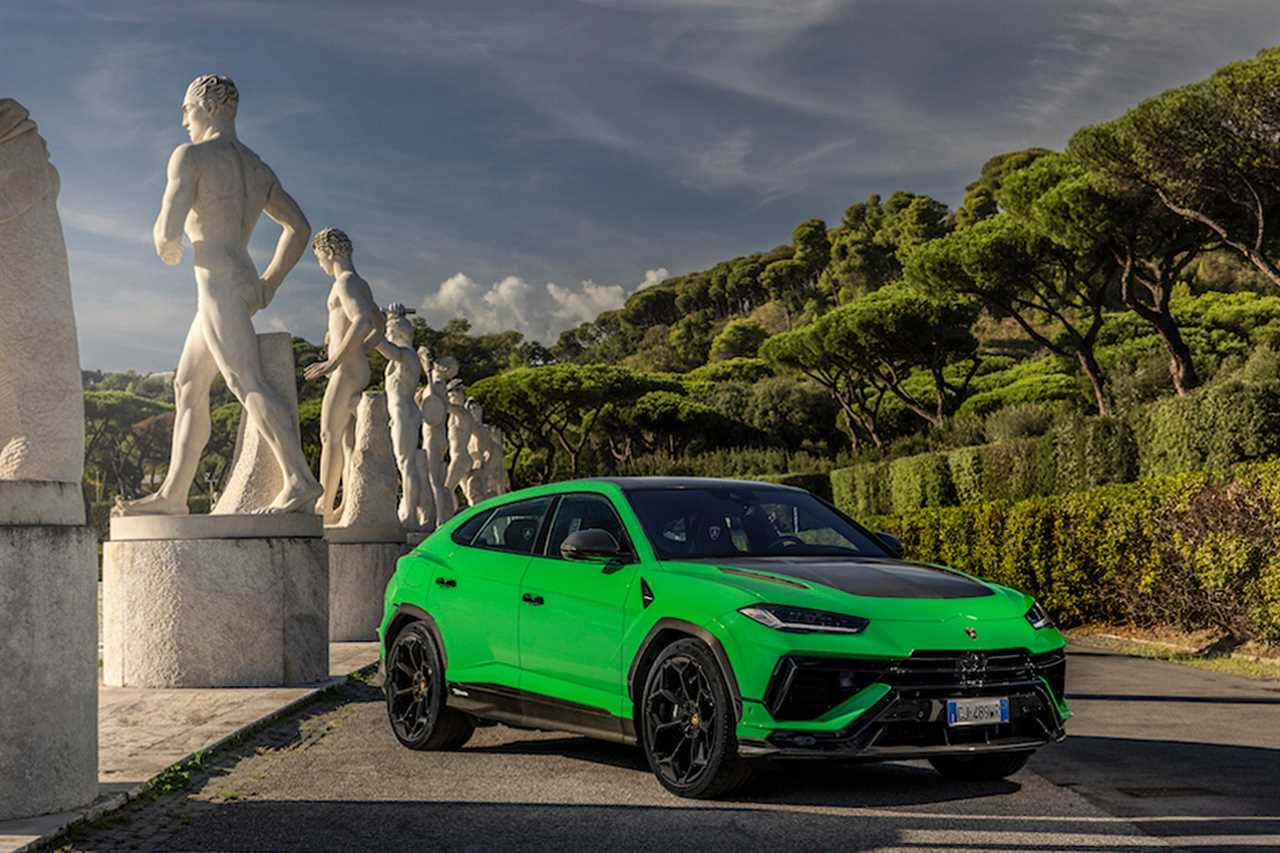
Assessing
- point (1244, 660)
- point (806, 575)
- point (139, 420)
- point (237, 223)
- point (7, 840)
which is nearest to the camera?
point (7, 840)

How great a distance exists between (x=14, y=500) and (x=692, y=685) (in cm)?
281

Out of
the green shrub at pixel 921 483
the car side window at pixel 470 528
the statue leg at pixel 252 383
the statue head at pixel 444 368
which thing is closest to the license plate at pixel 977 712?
the car side window at pixel 470 528

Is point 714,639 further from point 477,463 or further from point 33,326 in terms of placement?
point 477,463

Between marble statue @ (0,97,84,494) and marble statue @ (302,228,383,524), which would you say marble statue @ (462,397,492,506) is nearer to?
marble statue @ (302,228,383,524)

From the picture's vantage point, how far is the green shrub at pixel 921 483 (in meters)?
32.9

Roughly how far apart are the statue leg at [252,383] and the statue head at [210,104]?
1271 mm

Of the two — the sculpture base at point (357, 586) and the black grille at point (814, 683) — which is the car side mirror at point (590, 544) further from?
the sculpture base at point (357, 586)

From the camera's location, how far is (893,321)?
185ft

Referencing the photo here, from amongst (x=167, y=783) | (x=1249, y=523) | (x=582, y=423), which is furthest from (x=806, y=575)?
(x=582, y=423)

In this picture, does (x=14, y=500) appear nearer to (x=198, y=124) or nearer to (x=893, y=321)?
(x=198, y=124)

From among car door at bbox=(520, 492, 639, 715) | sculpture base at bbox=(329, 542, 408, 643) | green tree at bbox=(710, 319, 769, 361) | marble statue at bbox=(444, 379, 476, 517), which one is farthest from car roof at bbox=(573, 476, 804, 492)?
green tree at bbox=(710, 319, 769, 361)

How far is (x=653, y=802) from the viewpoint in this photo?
6.34m

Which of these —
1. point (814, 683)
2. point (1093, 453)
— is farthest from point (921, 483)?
point (814, 683)

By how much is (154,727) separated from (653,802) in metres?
3.60
